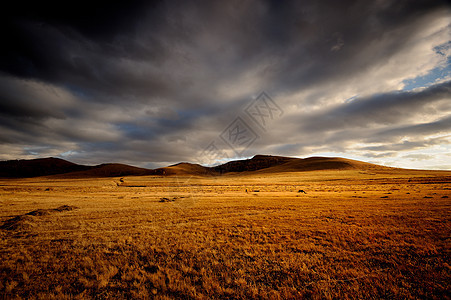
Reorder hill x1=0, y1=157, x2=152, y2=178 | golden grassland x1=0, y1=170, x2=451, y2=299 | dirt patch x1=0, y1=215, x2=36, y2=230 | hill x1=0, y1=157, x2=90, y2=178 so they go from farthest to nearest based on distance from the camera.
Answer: hill x1=0, y1=157, x2=90, y2=178 < hill x1=0, y1=157, x2=152, y2=178 < dirt patch x1=0, y1=215, x2=36, y2=230 < golden grassland x1=0, y1=170, x2=451, y2=299

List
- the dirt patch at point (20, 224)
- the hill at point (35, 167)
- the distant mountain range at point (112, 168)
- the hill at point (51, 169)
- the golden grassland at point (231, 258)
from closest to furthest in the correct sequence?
the golden grassland at point (231, 258), the dirt patch at point (20, 224), the distant mountain range at point (112, 168), the hill at point (51, 169), the hill at point (35, 167)

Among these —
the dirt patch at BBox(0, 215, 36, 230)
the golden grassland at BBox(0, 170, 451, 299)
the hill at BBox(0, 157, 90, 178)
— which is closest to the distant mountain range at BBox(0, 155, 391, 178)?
the hill at BBox(0, 157, 90, 178)

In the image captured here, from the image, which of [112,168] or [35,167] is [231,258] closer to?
[112,168]

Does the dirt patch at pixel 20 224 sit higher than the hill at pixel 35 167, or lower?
lower

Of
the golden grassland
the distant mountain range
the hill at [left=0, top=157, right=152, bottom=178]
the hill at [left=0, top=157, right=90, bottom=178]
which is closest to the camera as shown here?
the golden grassland

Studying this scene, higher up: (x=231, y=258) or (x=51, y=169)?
(x=51, y=169)

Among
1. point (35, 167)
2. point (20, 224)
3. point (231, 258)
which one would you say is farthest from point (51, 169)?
point (231, 258)

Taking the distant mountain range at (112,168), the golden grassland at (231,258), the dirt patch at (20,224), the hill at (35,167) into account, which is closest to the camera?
the golden grassland at (231,258)

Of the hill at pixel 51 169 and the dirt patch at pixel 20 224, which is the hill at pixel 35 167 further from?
the dirt patch at pixel 20 224

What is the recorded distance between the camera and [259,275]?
260 inches

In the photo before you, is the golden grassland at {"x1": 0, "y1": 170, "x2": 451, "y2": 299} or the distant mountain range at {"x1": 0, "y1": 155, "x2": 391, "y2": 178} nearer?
the golden grassland at {"x1": 0, "y1": 170, "x2": 451, "y2": 299}

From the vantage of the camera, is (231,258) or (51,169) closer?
(231,258)

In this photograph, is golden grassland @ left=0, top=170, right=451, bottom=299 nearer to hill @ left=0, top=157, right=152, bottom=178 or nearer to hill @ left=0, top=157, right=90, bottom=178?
hill @ left=0, top=157, right=152, bottom=178

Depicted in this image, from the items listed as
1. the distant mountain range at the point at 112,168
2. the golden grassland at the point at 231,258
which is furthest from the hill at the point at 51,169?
the golden grassland at the point at 231,258
